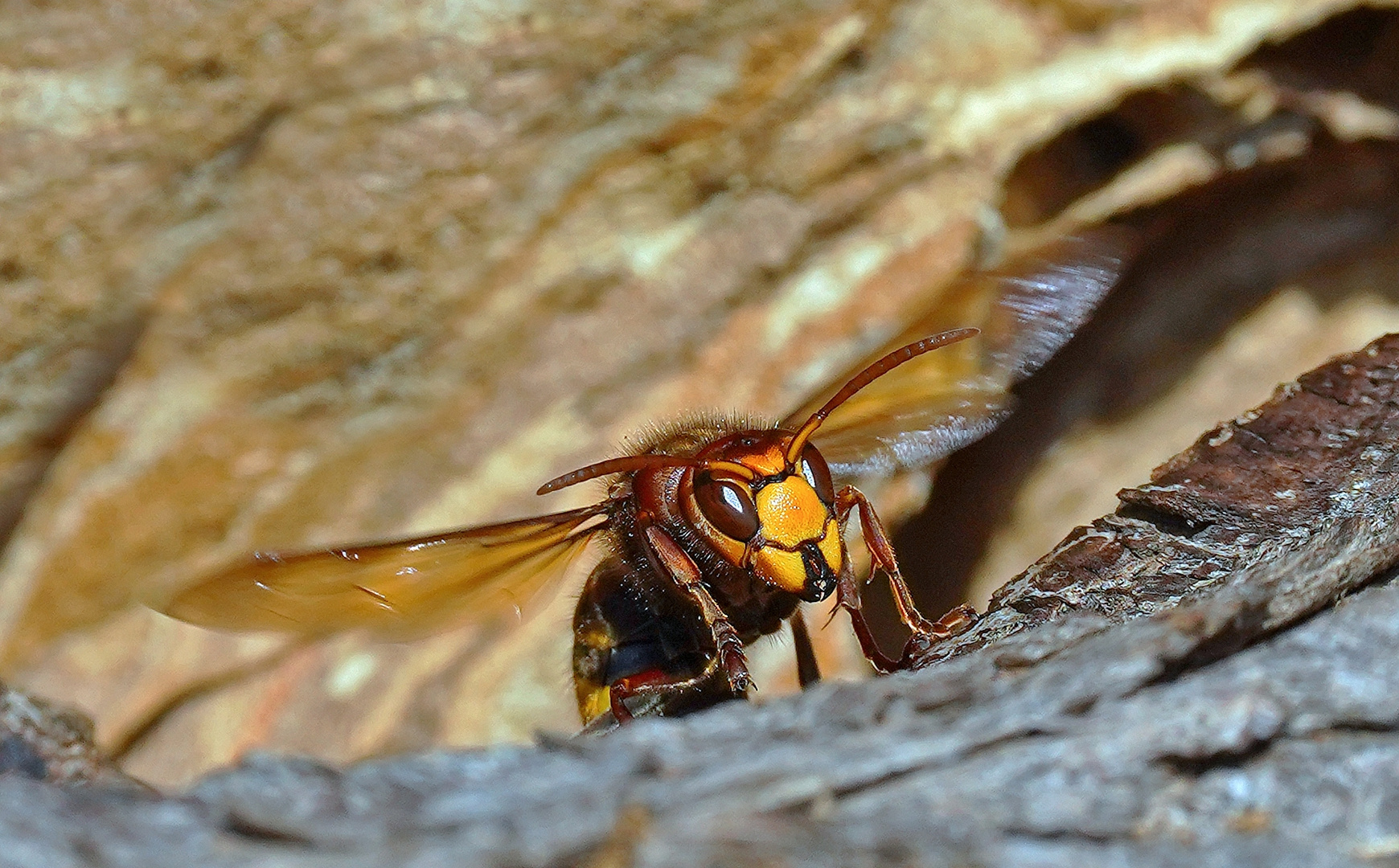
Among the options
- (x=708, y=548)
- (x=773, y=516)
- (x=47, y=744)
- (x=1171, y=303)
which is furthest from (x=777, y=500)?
(x=1171, y=303)

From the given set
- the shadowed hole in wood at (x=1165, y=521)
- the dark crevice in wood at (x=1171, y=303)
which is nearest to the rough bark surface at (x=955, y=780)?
the shadowed hole in wood at (x=1165, y=521)

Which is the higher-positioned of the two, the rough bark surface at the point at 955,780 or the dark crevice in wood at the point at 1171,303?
the dark crevice in wood at the point at 1171,303

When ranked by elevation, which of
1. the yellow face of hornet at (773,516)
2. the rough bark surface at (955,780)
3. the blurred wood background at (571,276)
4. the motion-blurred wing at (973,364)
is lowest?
the rough bark surface at (955,780)

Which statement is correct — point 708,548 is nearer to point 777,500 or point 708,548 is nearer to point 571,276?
point 777,500

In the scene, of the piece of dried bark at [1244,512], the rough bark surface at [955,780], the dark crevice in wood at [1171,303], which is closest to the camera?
the rough bark surface at [955,780]

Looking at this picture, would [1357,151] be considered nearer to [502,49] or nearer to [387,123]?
[502,49]

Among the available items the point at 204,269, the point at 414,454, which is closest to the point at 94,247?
the point at 204,269

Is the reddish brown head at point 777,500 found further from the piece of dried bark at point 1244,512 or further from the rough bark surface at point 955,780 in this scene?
the rough bark surface at point 955,780
